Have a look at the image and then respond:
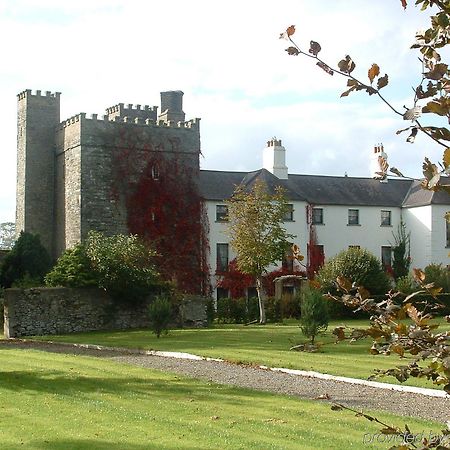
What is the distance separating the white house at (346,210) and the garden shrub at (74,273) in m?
13.8

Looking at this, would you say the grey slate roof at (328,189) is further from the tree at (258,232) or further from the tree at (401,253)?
the tree at (258,232)

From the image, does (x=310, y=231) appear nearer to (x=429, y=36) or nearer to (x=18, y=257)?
(x=18, y=257)

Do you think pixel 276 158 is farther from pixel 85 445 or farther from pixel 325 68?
pixel 325 68

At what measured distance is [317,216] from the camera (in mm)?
51250

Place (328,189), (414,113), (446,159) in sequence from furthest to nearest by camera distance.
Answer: (328,189), (414,113), (446,159)

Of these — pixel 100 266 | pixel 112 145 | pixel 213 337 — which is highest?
pixel 112 145

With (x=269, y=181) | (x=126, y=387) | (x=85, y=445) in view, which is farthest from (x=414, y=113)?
(x=269, y=181)

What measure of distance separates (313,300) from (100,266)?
Answer: 1363 centimetres

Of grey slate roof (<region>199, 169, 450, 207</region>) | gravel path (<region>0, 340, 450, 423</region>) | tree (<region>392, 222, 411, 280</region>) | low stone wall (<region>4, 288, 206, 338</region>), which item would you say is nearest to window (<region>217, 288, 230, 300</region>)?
grey slate roof (<region>199, 169, 450, 207</region>)

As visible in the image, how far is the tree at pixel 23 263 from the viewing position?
4312 cm

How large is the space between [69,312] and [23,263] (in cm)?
969

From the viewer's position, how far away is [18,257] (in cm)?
4341

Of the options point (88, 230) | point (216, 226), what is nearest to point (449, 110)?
point (88, 230)

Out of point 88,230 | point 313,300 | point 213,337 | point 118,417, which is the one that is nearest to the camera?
point 118,417
